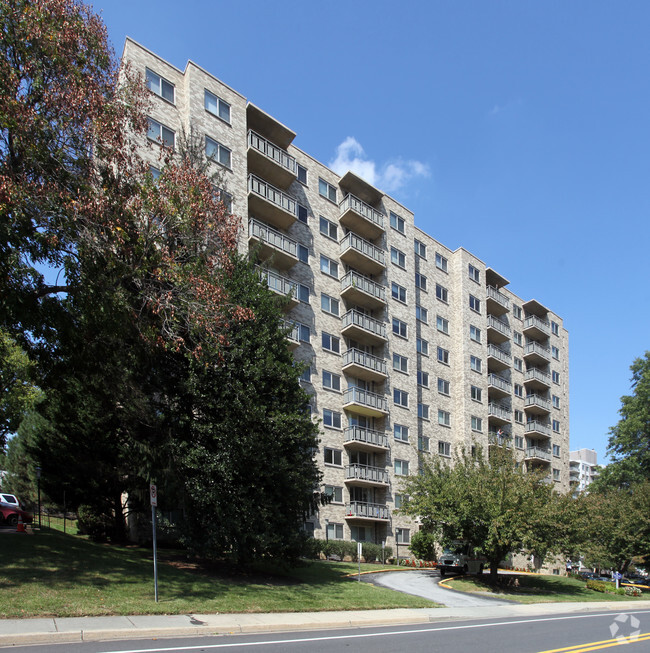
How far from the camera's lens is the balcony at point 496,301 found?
189 ft

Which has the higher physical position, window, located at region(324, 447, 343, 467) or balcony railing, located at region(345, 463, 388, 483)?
window, located at region(324, 447, 343, 467)

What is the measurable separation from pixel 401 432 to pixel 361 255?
503 inches

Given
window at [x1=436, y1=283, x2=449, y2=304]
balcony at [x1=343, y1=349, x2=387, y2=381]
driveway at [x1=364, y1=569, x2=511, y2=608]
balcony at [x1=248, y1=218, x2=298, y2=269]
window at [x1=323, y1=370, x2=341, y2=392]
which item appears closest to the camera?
driveway at [x1=364, y1=569, x2=511, y2=608]

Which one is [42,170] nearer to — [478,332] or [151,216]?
[151,216]

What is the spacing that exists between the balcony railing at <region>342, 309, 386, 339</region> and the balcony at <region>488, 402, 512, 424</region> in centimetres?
1695

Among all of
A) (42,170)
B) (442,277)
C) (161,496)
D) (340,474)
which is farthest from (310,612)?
(442,277)

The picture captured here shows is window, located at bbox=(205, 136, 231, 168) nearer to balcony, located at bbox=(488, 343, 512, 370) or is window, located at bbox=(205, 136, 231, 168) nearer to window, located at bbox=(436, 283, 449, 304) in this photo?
window, located at bbox=(436, 283, 449, 304)

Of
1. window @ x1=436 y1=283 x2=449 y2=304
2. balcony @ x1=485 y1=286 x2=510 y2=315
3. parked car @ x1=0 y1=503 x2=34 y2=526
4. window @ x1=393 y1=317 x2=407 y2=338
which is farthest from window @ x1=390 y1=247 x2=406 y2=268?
parked car @ x1=0 y1=503 x2=34 y2=526

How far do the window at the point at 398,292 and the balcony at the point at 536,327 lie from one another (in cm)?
2285

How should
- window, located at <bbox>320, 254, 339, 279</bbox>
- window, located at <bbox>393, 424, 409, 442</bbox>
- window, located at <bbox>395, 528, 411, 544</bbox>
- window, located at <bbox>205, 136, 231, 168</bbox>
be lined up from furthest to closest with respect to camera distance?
window, located at <bbox>393, 424, 409, 442</bbox>, window, located at <bbox>395, 528, 411, 544</bbox>, window, located at <bbox>320, 254, 339, 279</bbox>, window, located at <bbox>205, 136, 231, 168</bbox>

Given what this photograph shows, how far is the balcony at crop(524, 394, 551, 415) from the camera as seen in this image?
6200cm

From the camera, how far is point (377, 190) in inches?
1793

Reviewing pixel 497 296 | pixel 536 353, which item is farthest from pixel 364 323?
pixel 536 353

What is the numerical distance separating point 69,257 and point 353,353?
2525 centimetres
